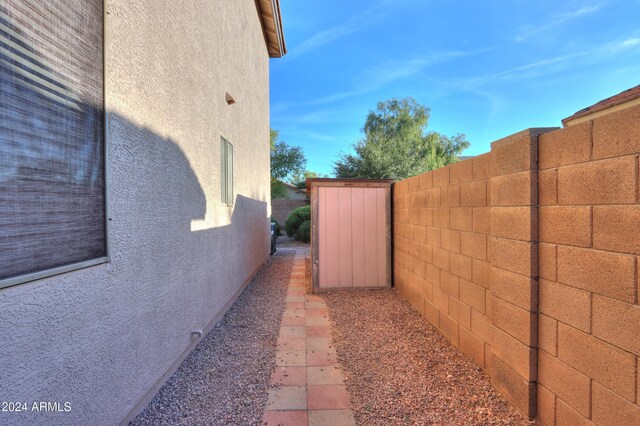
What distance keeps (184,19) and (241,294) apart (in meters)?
4.32

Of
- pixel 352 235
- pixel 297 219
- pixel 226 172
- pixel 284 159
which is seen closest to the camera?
pixel 226 172

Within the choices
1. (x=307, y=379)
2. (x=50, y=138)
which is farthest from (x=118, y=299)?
(x=307, y=379)

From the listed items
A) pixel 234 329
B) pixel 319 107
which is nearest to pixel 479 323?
pixel 234 329

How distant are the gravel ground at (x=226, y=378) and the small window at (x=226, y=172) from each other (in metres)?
1.82

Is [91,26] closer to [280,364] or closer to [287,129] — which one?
[280,364]

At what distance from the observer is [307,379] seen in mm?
2781

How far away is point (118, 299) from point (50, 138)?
41.3 inches

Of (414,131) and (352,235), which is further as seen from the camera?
(414,131)

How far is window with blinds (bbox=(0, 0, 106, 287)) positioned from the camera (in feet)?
4.23

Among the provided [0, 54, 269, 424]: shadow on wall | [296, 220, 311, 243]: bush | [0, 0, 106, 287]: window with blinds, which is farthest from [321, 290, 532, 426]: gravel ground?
[296, 220, 311, 243]: bush

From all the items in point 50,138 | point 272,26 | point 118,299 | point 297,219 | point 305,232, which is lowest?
point 305,232

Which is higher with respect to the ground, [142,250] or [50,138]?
[50,138]

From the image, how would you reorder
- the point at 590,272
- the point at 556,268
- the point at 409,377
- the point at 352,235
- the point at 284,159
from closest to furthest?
the point at 590,272 → the point at 556,268 → the point at 409,377 → the point at 352,235 → the point at 284,159

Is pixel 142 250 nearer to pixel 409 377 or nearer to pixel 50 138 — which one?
pixel 50 138
